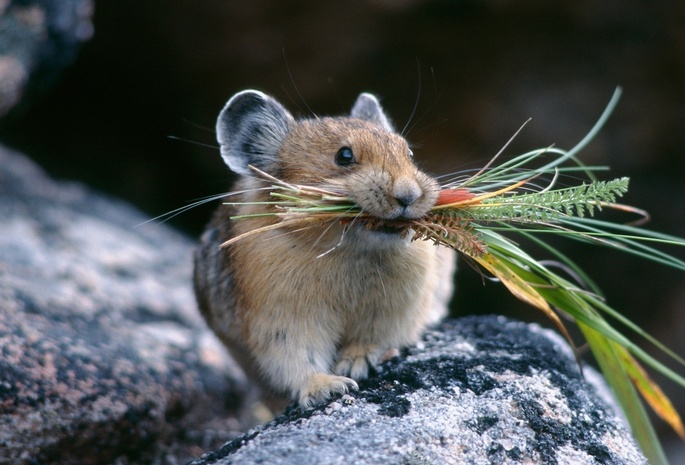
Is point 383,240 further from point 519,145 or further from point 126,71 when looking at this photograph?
→ point 126,71

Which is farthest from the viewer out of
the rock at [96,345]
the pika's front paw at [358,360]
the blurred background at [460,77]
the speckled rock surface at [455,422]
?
the blurred background at [460,77]

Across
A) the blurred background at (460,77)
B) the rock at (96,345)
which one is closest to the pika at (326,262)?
the rock at (96,345)

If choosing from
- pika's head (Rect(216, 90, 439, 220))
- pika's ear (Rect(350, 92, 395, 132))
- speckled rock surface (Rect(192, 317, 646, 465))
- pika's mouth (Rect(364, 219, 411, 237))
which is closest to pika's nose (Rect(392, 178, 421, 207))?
pika's head (Rect(216, 90, 439, 220))

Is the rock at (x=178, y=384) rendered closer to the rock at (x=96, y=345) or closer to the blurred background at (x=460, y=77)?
the rock at (x=96, y=345)

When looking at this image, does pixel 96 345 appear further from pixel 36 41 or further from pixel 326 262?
pixel 36 41

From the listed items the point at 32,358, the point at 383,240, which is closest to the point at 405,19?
the point at 383,240

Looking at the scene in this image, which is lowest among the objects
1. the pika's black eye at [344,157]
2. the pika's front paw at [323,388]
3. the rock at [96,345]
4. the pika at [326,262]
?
the rock at [96,345]

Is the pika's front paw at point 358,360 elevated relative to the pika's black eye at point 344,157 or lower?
lower

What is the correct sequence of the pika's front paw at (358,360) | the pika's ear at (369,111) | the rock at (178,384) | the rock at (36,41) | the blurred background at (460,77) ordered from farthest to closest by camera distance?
the blurred background at (460,77) < the rock at (36,41) < the pika's ear at (369,111) < the pika's front paw at (358,360) < the rock at (178,384)
